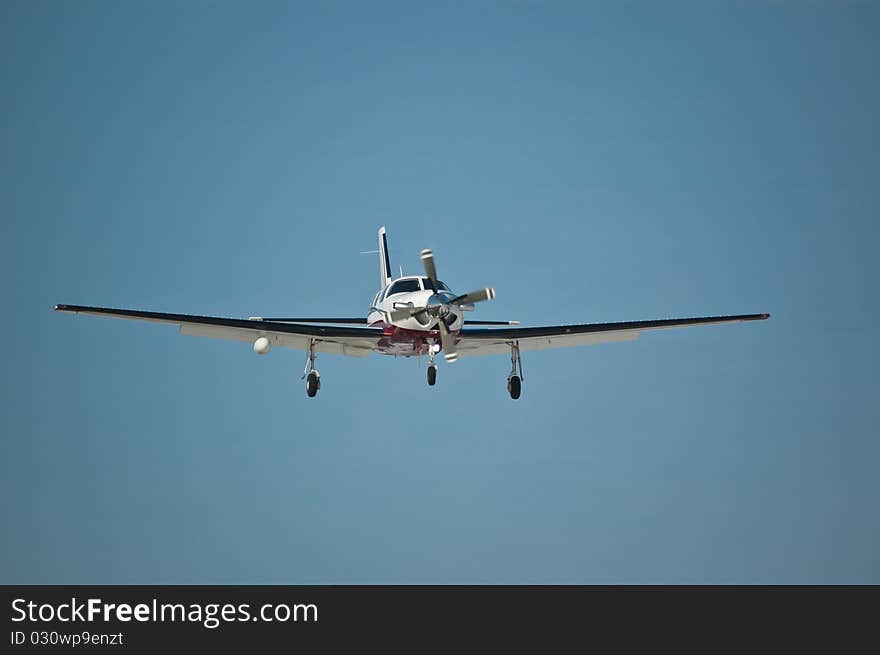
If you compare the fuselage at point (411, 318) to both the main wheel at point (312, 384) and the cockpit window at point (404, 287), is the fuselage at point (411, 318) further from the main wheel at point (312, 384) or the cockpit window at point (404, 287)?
the main wheel at point (312, 384)

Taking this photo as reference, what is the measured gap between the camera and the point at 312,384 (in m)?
46.1

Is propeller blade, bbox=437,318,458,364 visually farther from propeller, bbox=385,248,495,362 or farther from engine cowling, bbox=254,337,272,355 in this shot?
engine cowling, bbox=254,337,272,355

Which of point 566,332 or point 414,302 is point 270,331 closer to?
point 414,302

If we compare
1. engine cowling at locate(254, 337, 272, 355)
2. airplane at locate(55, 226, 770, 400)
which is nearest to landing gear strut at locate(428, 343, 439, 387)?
airplane at locate(55, 226, 770, 400)

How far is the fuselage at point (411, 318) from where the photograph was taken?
43.6m

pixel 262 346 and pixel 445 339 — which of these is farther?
pixel 262 346

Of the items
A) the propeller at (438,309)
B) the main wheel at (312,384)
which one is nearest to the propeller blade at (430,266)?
the propeller at (438,309)

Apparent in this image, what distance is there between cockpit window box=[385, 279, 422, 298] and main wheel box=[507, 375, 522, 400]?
541 cm

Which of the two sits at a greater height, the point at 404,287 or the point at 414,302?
the point at 404,287

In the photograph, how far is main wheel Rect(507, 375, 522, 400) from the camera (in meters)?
46.9

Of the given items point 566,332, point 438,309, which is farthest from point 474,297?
point 566,332

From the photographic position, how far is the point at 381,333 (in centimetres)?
4484

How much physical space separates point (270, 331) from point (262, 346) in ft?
3.39
